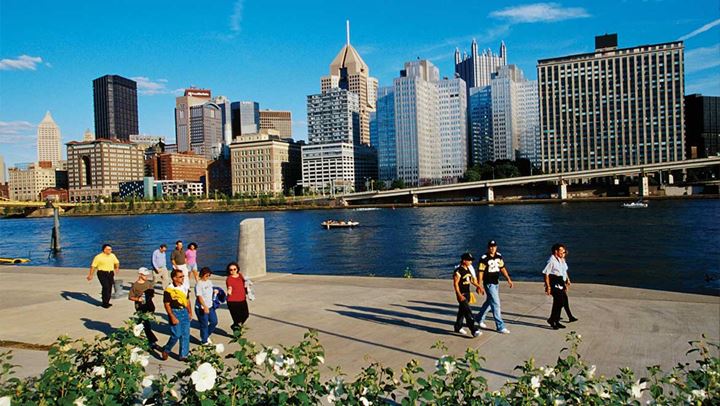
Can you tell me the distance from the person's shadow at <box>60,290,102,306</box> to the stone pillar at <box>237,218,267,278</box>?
4.53 meters

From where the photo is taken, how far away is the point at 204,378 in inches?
186

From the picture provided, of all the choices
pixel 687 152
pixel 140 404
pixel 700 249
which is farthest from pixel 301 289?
pixel 687 152

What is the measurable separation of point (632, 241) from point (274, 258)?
31987 millimetres

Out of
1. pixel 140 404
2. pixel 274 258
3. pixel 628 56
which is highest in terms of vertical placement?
pixel 628 56

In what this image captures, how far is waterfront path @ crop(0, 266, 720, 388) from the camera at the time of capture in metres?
9.30

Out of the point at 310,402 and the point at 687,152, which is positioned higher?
the point at 687,152

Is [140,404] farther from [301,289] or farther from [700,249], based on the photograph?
[700,249]

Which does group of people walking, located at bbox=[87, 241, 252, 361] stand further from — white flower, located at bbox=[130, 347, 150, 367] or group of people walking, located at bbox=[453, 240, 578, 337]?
group of people walking, located at bbox=[453, 240, 578, 337]

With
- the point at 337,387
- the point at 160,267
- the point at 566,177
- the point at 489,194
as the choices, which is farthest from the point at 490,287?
the point at 489,194

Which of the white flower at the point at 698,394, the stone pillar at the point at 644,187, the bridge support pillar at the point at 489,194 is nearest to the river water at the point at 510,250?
the white flower at the point at 698,394

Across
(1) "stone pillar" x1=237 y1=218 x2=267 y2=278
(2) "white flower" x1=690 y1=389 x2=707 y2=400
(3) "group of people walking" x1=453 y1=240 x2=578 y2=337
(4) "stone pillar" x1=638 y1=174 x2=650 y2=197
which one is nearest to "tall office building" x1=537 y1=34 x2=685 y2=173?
(4) "stone pillar" x1=638 y1=174 x2=650 y2=197

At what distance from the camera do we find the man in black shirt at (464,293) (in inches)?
419

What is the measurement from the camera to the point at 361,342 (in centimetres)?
1043

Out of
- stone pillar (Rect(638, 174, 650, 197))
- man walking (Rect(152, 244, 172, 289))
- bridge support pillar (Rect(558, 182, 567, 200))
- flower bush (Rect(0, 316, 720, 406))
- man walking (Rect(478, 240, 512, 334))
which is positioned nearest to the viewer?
flower bush (Rect(0, 316, 720, 406))
